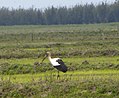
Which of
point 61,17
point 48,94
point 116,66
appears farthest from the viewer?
point 61,17

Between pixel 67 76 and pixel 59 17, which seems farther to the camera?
pixel 59 17

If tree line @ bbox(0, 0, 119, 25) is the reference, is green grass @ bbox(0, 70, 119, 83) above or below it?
above

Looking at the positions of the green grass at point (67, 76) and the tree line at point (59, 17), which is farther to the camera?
the tree line at point (59, 17)

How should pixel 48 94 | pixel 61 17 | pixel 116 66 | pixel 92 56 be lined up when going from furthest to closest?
pixel 61 17, pixel 92 56, pixel 116 66, pixel 48 94

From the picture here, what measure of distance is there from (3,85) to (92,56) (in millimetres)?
12680

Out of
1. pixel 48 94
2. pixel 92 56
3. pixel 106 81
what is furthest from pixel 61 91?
pixel 92 56

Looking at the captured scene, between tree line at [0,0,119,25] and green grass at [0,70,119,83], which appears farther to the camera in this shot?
tree line at [0,0,119,25]

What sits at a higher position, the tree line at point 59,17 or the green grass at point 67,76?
the green grass at point 67,76

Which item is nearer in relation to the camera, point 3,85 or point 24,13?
point 3,85

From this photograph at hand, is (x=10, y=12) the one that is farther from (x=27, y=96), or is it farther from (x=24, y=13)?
(x=27, y=96)

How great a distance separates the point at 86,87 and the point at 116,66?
21.9 ft

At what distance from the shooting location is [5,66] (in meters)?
19.6

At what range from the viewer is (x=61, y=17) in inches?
4237

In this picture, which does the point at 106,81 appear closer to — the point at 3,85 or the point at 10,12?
the point at 3,85
